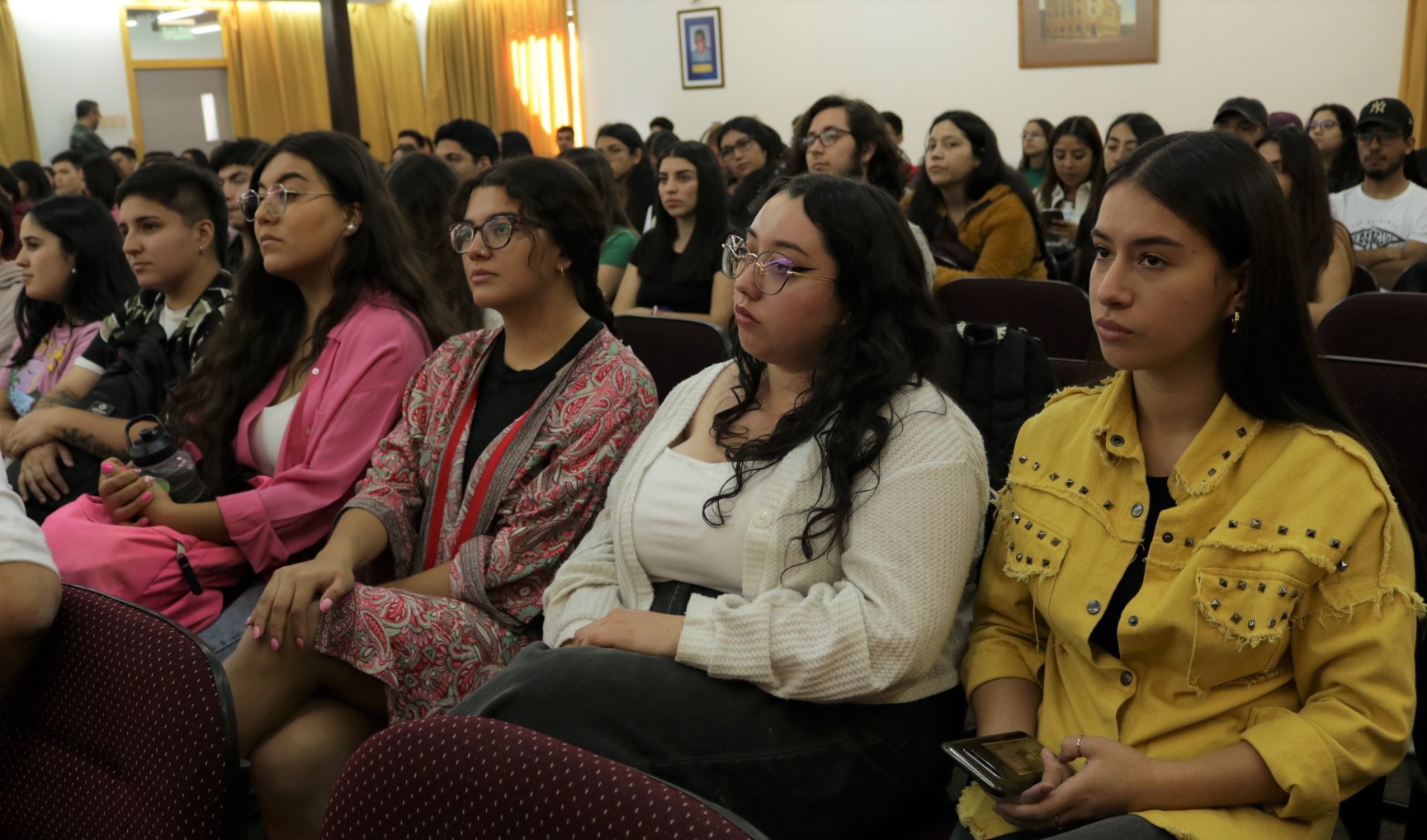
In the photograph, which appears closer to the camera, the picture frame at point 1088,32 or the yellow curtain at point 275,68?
the picture frame at point 1088,32

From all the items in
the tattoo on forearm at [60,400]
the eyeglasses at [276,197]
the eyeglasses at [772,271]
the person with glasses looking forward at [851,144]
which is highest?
the person with glasses looking forward at [851,144]

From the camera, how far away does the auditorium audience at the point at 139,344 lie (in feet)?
8.90

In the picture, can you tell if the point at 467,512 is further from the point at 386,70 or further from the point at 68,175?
the point at 386,70

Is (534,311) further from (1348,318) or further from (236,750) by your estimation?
(1348,318)

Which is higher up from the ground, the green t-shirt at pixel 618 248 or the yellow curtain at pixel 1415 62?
the yellow curtain at pixel 1415 62

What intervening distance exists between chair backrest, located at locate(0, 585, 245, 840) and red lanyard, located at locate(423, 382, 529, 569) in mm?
765

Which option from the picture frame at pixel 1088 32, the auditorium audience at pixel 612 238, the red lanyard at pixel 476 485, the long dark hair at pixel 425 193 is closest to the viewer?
the red lanyard at pixel 476 485

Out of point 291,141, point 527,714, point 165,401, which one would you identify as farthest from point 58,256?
point 527,714

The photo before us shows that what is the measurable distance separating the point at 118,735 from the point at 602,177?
3603 mm

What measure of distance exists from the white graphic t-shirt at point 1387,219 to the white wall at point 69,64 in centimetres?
1293

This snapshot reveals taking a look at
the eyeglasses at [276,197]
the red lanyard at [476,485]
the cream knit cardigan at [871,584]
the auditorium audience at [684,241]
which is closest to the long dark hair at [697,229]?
the auditorium audience at [684,241]

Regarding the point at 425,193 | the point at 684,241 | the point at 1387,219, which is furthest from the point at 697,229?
the point at 1387,219

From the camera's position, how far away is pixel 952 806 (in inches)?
62.7

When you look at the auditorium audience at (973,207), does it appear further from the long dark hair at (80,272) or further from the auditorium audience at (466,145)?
the long dark hair at (80,272)
